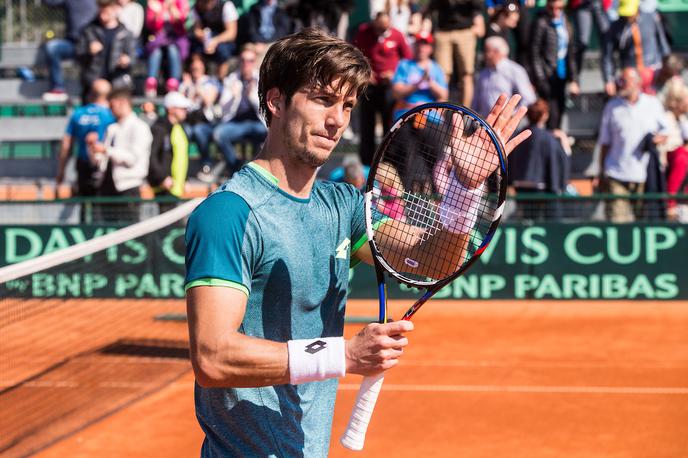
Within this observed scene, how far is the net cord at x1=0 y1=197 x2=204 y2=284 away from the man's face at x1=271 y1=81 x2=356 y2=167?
12.5 feet

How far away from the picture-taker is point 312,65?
9.48ft

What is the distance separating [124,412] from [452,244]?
186 inches

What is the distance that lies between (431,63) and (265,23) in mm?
3701

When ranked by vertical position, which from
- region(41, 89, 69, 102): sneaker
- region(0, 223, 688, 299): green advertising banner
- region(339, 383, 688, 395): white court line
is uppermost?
region(41, 89, 69, 102): sneaker

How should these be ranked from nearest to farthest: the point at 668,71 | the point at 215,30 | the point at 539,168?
the point at 539,168, the point at 668,71, the point at 215,30

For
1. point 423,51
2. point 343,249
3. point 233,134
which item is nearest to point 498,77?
point 423,51

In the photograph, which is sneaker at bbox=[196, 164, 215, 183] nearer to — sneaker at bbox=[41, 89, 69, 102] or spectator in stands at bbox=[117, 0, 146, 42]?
spectator in stands at bbox=[117, 0, 146, 42]

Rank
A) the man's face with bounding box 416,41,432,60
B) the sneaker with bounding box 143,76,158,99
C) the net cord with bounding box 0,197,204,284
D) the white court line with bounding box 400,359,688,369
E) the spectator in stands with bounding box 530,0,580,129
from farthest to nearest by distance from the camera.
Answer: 1. the sneaker with bounding box 143,76,158,99
2. the spectator in stands with bounding box 530,0,580,129
3. the man's face with bounding box 416,41,432,60
4. the white court line with bounding box 400,359,688,369
5. the net cord with bounding box 0,197,204,284

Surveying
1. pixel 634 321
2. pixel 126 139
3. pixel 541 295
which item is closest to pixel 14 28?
pixel 126 139

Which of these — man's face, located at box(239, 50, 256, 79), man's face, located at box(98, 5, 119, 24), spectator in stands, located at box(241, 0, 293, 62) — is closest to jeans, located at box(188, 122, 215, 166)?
man's face, located at box(239, 50, 256, 79)

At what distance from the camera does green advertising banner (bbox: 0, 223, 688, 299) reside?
469 inches

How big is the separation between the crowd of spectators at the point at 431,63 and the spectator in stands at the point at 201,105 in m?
0.02

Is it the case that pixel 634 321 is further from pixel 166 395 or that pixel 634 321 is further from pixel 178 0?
pixel 178 0

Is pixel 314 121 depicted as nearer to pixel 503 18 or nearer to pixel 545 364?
pixel 545 364
